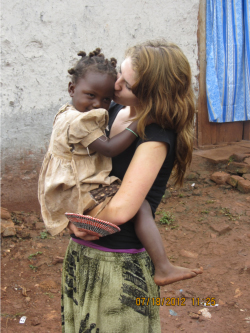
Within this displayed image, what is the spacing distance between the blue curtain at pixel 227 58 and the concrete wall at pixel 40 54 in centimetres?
97

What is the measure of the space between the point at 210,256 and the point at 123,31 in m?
3.27

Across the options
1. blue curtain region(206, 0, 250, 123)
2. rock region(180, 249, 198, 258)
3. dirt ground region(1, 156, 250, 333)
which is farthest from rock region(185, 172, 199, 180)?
rock region(180, 249, 198, 258)

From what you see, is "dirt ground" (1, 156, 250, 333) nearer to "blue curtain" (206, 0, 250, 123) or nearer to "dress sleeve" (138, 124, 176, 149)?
"blue curtain" (206, 0, 250, 123)

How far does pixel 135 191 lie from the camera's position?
4.71 ft

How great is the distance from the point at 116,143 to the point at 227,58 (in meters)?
4.62

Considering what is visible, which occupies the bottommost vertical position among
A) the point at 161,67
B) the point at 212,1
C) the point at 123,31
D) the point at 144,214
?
the point at 144,214

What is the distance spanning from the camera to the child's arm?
5.14ft

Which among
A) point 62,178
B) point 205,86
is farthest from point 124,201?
point 205,86

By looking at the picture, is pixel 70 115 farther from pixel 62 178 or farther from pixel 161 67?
pixel 161 67

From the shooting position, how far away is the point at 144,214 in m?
1.61

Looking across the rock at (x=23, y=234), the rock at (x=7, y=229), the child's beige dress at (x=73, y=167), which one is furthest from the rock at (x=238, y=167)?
the child's beige dress at (x=73, y=167)

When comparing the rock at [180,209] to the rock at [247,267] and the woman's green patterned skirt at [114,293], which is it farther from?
the woman's green patterned skirt at [114,293]

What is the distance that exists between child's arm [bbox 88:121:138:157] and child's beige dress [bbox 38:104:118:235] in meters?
0.03

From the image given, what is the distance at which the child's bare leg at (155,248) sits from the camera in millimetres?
1595
